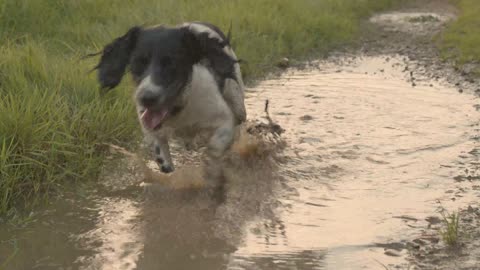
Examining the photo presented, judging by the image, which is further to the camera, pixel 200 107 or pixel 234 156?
pixel 234 156

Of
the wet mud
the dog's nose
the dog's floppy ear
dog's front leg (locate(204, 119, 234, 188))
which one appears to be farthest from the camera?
dog's front leg (locate(204, 119, 234, 188))

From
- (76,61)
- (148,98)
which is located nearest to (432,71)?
(76,61)

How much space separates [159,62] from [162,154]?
791 millimetres

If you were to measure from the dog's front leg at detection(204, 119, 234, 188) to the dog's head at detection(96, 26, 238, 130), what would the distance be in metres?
0.36

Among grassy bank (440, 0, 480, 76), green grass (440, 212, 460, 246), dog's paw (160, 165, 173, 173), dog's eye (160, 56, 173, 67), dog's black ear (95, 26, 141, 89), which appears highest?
dog's eye (160, 56, 173, 67)

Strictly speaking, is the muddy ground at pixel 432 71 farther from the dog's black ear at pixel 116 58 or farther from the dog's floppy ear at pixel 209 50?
the dog's black ear at pixel 116 58

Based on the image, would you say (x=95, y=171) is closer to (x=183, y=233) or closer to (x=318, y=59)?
(x=183, y=233)

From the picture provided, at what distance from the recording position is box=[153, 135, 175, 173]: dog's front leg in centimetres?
427

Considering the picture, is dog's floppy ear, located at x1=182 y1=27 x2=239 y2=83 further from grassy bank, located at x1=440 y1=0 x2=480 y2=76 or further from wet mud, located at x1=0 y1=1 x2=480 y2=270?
grassy bank, located at x1=440 y1=0 x2=480 y2=76

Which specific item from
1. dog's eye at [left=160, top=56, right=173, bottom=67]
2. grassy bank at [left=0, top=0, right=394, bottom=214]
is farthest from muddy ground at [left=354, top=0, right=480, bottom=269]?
dog's eye at [left=160, top=56, right=173, bottom=67]

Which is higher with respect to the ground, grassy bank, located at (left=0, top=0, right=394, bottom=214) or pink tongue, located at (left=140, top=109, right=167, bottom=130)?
pink tongue, located at (left=140, top=109, right=167, bottom=130)

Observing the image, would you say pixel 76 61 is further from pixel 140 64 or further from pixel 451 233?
pixel 451 233

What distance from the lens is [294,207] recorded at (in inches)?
156

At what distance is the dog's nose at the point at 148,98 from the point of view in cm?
354
